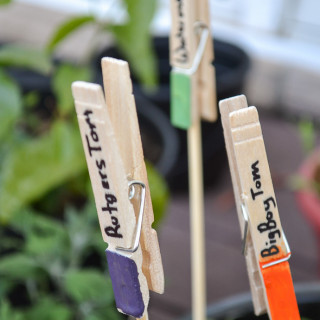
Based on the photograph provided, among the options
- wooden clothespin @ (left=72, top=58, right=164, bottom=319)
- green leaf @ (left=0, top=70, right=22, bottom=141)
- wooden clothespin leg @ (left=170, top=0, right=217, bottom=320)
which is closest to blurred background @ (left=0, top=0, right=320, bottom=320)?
green leaf @ (left=0, top=70, right=22, bottom=141)

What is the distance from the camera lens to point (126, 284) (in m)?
0.34

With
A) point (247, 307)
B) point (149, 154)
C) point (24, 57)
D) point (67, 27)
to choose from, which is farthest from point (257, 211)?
point (149, 154)

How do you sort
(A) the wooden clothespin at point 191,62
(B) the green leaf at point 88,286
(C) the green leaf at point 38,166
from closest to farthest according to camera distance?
(A) the wooden clothespin at point 191,62, (B) the green leaf at point 88,286, (C) the green leaf at point 38,166

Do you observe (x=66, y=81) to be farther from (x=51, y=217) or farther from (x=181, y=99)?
(x=181, y=99)

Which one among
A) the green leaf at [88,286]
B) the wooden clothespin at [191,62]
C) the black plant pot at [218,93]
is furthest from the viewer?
the black plant pot at [218,93]

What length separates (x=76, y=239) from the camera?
0.67 metres

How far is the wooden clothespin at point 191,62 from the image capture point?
466mm

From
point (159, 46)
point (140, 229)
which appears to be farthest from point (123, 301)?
point (159, 46)

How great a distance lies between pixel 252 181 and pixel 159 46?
108 centimetres

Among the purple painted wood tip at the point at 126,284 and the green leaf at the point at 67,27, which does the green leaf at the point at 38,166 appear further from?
the purple painted wood tip at the point at 126,284

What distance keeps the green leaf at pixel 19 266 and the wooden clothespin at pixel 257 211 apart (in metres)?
0.35

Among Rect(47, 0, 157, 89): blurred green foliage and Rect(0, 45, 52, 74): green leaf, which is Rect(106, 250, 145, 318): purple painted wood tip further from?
Rect(47, 0, 157, 89): blurred green foliage

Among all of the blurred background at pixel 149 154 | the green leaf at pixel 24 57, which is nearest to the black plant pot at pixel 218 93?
the blurred background at pixel 149 154

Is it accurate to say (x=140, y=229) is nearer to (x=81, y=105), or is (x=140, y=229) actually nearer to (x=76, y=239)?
(x=81, y=105)
